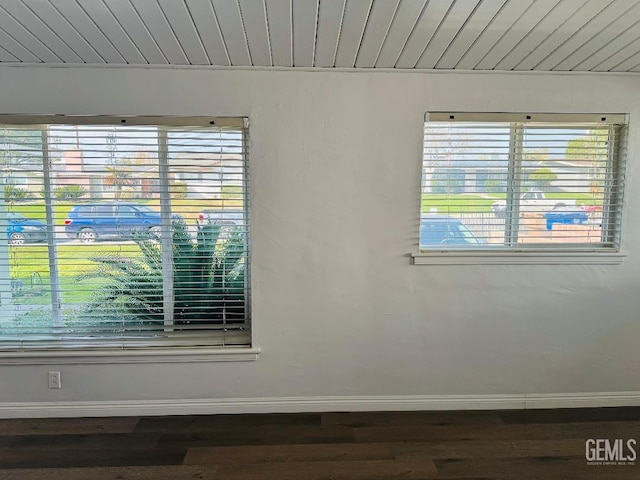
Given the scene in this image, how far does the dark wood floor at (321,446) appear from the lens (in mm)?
1927

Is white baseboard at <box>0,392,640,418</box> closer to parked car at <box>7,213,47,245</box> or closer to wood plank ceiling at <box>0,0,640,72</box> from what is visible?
parked car at <box>7,213,47,245</box>

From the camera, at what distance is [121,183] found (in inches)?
88.7

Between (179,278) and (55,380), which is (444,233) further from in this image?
(55,380)

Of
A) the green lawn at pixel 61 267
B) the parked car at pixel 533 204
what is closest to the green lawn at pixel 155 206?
the green lawn at pixel 61 267

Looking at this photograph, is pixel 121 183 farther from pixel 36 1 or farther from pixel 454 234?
pixel 454 234

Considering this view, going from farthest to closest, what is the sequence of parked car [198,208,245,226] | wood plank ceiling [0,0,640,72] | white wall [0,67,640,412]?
1. parked car [198,208,245,226]
2. white wall [0,67,640,412]
3. wood plank ceiling [0,0,640,72]

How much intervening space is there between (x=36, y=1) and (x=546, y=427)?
331 centimetres

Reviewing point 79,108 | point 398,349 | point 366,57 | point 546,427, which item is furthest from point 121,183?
point 546,427

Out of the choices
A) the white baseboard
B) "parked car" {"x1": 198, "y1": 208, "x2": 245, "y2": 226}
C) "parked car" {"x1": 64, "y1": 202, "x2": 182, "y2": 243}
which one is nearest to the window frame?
the white baseboard

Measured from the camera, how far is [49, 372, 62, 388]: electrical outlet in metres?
2.32

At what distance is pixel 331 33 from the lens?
1753 mm

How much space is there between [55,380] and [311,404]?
157 cm

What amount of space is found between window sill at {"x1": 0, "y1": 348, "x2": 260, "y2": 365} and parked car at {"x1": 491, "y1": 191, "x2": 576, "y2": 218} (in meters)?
1.74

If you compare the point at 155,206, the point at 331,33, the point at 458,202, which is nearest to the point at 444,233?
the point at 458,202
